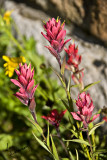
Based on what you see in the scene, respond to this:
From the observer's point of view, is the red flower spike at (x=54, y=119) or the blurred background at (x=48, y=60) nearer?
the red flower spike at (x=54, y=119)

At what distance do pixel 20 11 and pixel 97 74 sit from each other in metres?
1.79

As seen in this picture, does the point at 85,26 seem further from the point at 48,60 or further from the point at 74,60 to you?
the point at 74,60

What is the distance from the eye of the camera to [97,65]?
1877 mm

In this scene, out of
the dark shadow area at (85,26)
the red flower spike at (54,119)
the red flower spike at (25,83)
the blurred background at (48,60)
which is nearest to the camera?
the red flower spike at (25,83)

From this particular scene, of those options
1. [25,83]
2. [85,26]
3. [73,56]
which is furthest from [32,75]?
[85,26]

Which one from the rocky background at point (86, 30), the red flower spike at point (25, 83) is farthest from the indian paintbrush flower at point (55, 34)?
the rocky background at point (86, 30)

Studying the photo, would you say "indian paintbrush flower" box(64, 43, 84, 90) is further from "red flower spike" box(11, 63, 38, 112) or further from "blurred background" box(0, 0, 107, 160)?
"blurred background" box(0, 0, 107, 160)

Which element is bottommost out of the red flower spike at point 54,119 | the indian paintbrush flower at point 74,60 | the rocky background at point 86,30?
→ the red flower spike at point 54,119

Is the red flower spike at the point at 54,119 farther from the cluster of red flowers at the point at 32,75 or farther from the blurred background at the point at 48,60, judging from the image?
the blurred background at the point at 48,60

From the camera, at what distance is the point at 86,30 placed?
2188mm

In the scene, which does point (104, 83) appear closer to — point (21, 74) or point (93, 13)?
point (93, 13)

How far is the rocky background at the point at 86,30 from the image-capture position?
1.82 m

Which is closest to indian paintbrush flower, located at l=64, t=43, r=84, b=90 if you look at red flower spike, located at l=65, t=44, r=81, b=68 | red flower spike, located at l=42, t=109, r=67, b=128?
red flower spike, located at l=65, t=44, r=81, b=68

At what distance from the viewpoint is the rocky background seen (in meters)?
1.82
